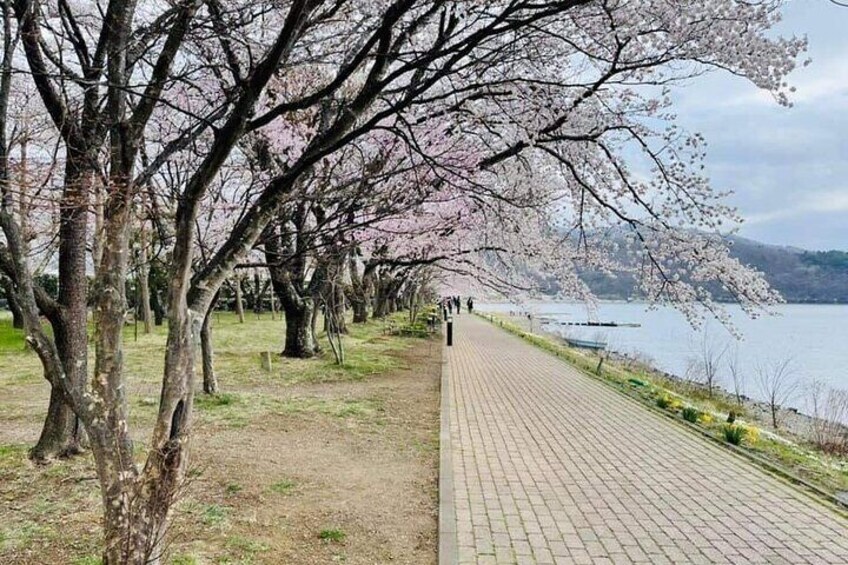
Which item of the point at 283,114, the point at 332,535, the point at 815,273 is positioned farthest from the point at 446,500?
the point at 815,273

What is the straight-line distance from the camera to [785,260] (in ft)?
186

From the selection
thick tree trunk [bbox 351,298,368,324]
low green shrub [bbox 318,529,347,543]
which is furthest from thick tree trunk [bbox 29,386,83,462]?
thick tree trunk [bbox 351,298,368,324]

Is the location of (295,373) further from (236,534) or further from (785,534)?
(785,534)

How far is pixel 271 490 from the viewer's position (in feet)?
18.7

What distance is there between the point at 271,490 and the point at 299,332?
10.0 meters

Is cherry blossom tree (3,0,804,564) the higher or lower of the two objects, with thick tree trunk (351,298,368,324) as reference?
higher

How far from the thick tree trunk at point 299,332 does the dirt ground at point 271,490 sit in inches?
216

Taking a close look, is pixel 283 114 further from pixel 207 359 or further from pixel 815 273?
pixel 815 273

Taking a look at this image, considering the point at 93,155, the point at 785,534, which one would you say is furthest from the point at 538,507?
the point at 93,155

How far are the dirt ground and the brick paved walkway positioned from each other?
Answer: 1.52 ft

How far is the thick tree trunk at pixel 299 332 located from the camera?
50.5 feet

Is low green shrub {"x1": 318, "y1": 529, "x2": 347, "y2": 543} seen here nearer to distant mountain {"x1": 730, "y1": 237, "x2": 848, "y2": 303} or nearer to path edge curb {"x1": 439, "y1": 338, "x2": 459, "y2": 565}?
path edge curb {"x1": 439, "y1": 338, "x2": 459, "y2": 565}

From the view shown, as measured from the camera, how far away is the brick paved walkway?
450 centimetres

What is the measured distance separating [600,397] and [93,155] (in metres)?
9.88
